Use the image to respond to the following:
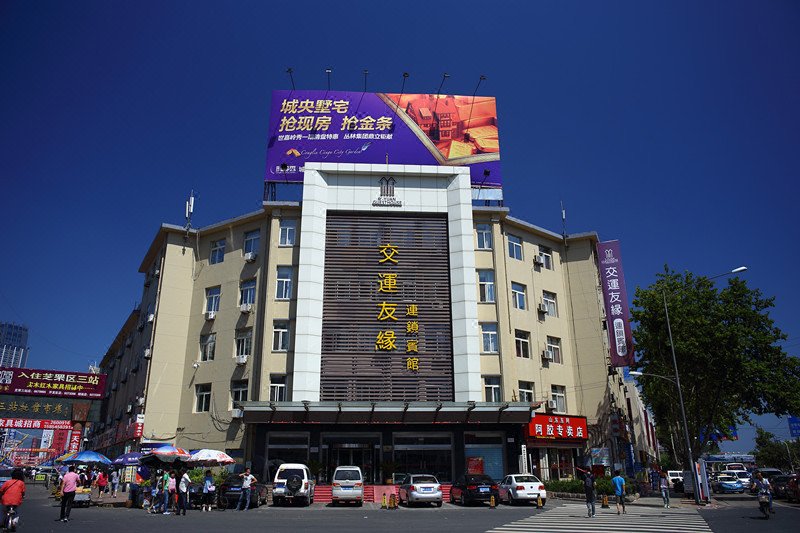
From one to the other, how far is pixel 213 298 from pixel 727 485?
124 ft

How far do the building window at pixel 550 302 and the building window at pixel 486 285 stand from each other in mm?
5191

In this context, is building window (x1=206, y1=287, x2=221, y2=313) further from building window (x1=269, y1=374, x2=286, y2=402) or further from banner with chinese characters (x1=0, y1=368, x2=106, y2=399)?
banner with chinese characters (x1=0, y1=368, x2=106, y2=399)

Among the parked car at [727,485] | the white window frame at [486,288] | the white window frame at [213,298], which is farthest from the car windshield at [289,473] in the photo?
the parked car at [727,485]

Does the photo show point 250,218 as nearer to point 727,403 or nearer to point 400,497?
point 400,497

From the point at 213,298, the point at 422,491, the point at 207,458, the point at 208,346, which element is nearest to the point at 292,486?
the point at 207,458

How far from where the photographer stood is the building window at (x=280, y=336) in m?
35.2

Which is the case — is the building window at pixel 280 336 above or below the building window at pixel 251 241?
below

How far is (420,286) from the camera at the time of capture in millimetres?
36250

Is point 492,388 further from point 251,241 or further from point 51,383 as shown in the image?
point 51,383

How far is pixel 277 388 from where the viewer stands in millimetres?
34375

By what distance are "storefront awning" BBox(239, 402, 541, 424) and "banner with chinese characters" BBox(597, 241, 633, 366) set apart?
27.8 feet

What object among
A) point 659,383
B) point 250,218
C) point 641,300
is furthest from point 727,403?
point 250,218

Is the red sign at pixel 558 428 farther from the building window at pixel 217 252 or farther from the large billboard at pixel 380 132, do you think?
the building window at pixel 217 252

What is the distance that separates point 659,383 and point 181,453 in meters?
30.2
